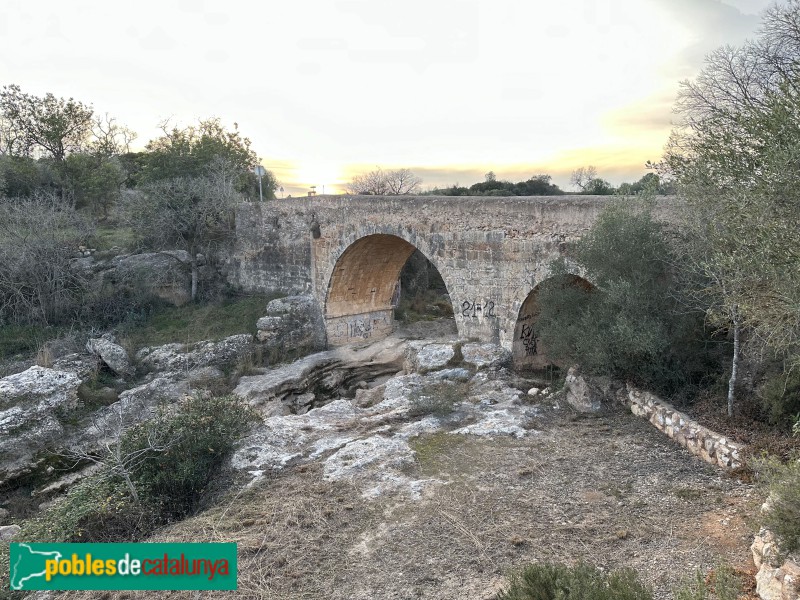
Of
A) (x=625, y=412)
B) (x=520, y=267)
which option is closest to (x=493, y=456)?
(x=625, y=412)

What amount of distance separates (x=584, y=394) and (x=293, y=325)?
11.5 meters

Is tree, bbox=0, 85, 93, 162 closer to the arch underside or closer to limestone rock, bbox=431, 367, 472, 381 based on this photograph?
the arch underside

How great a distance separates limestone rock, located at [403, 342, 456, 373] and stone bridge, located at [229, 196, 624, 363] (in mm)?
721

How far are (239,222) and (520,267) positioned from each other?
41.3 feet

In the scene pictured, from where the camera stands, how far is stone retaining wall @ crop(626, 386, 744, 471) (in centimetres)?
779

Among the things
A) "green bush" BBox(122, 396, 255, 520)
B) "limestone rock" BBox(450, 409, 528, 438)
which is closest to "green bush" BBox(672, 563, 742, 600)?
"limestone rock" BBox(450, 409, 528, 438)

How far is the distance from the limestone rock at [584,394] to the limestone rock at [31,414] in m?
11.3

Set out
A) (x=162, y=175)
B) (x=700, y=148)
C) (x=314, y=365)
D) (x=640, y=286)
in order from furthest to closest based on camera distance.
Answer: (x=162, y=175) < (x=314, y=365) < (x=640, y=286) < (x=700, y=148)

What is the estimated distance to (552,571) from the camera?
4.80 meters

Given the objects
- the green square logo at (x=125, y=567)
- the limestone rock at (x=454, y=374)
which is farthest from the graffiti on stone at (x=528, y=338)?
the green square logo at (x=125, y=567)

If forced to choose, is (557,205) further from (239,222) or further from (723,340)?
(239,222)

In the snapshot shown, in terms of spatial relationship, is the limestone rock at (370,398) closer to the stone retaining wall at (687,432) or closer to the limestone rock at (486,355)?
the limestone rock at (486,355)

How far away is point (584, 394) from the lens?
1097cm

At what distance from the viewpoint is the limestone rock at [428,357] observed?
595 inches
